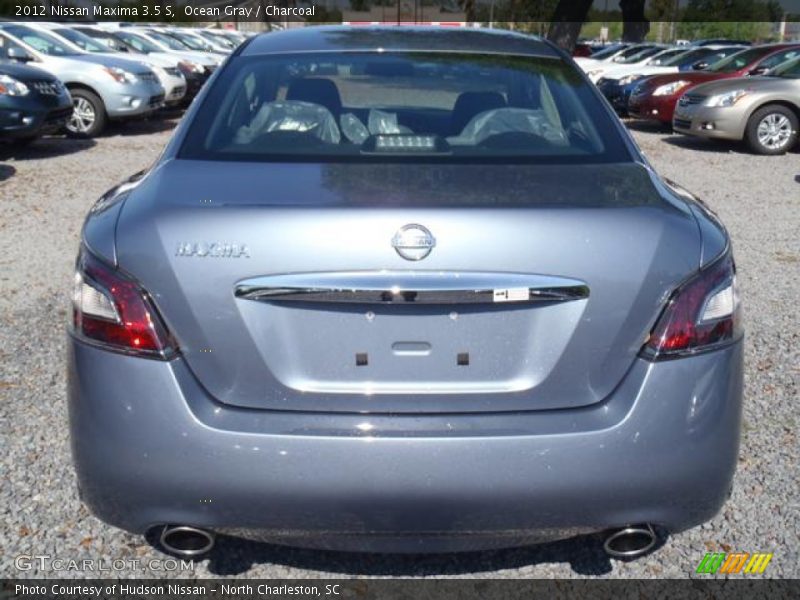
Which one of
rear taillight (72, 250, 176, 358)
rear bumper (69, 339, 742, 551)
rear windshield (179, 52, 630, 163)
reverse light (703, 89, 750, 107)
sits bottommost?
reverse light (703, 89, 750, 107)

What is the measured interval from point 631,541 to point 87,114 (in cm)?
1326

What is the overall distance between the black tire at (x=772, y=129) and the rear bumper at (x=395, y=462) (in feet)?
39.2

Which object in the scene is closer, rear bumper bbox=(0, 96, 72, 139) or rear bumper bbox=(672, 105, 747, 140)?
rear bumper bbox=(0, 96, 72, 139)

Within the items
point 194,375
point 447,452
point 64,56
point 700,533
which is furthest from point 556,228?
point 64,56

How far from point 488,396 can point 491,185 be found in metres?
0.57

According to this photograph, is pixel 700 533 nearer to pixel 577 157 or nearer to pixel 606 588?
pixel 606 588

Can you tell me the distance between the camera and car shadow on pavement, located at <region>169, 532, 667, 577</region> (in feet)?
9.36

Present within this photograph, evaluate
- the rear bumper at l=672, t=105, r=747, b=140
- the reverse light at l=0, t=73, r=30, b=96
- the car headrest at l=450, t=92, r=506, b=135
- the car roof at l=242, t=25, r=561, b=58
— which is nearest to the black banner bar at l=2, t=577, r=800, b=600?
the car headrest at l=450, t=92, r=506, b=135

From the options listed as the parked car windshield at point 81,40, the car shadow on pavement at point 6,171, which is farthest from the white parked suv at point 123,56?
the car shadow on pavement at point 6,171

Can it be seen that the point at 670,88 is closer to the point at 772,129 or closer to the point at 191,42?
the point at 772,129

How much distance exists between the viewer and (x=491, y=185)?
2.36 meters

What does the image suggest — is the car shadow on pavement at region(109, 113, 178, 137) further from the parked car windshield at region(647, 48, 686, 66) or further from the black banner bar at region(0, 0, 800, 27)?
the parked car windshield at region(647, 48, 686, 66)

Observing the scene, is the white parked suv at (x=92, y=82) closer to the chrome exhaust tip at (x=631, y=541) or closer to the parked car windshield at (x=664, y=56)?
the parked car windshield at (x=664, y=56)

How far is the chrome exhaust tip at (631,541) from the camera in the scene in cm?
238
